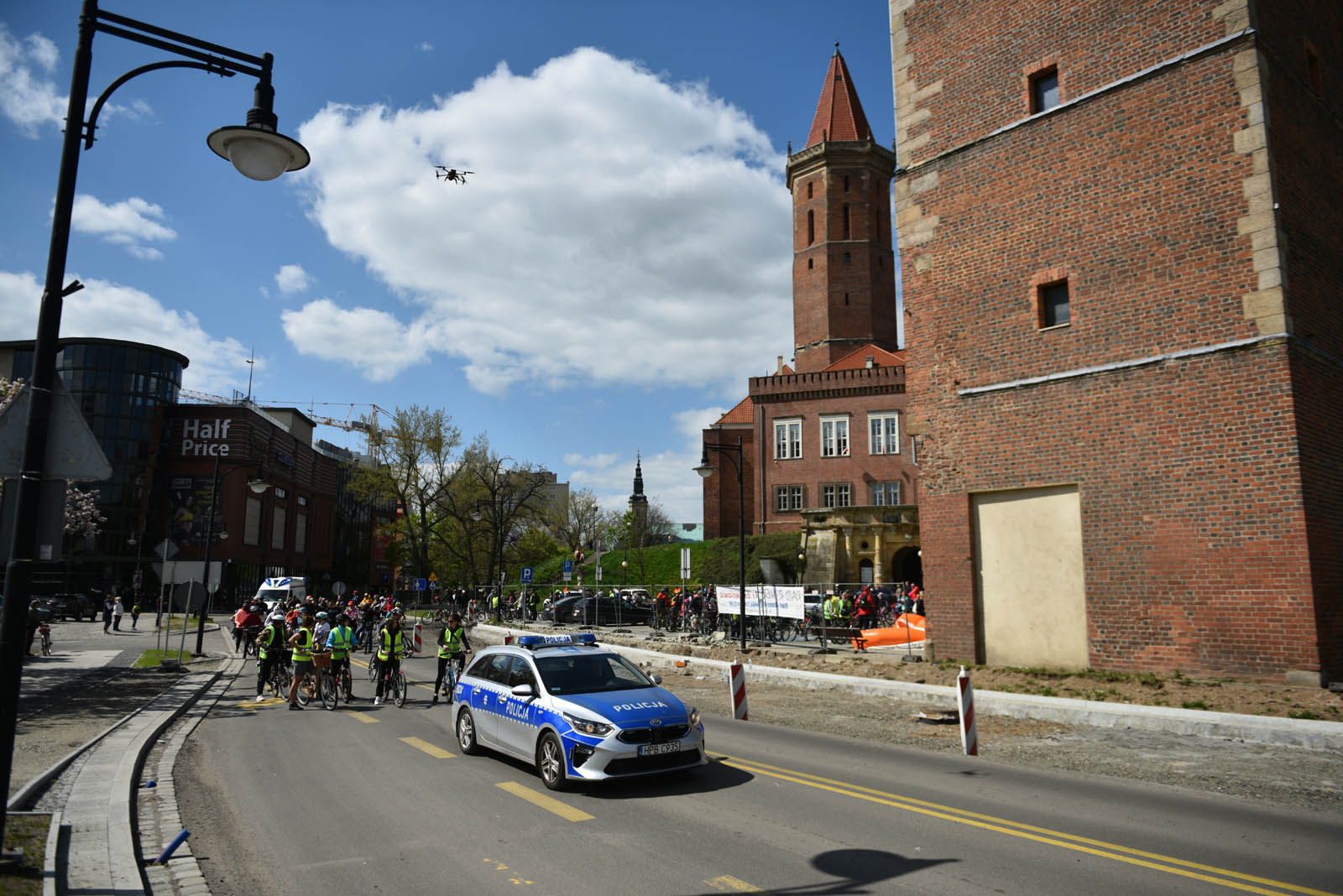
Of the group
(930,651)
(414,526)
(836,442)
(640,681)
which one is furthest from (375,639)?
(414,526)

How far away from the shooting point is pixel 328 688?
16.6 meters

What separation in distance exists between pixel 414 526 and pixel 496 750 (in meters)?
62.9

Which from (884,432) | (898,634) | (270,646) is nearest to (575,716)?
(270,646)

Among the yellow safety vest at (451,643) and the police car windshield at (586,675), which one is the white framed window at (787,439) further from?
the police car windshield at (586,675)

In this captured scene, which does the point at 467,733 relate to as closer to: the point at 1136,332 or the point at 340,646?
the point at 340,646

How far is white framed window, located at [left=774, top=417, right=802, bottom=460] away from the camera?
58500 millimetres

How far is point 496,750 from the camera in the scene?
1043cm

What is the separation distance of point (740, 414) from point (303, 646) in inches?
2143

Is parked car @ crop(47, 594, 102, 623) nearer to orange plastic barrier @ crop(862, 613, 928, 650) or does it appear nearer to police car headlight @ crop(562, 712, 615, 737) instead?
orange plastic barrier @ crop(862, 613, 928, 650)

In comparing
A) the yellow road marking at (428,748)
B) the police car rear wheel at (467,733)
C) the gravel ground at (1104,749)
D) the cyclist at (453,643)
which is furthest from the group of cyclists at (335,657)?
the gravel ground at (1104,749)

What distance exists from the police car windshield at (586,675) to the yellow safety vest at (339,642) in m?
7.95

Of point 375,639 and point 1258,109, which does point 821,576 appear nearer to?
point 375,639

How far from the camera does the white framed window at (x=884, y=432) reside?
183 feet

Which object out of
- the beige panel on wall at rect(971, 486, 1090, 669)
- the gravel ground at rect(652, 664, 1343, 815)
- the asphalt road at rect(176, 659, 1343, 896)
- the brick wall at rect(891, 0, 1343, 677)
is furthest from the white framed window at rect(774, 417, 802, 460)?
the asphalt road at rect(176, 659, 1343, 896)
